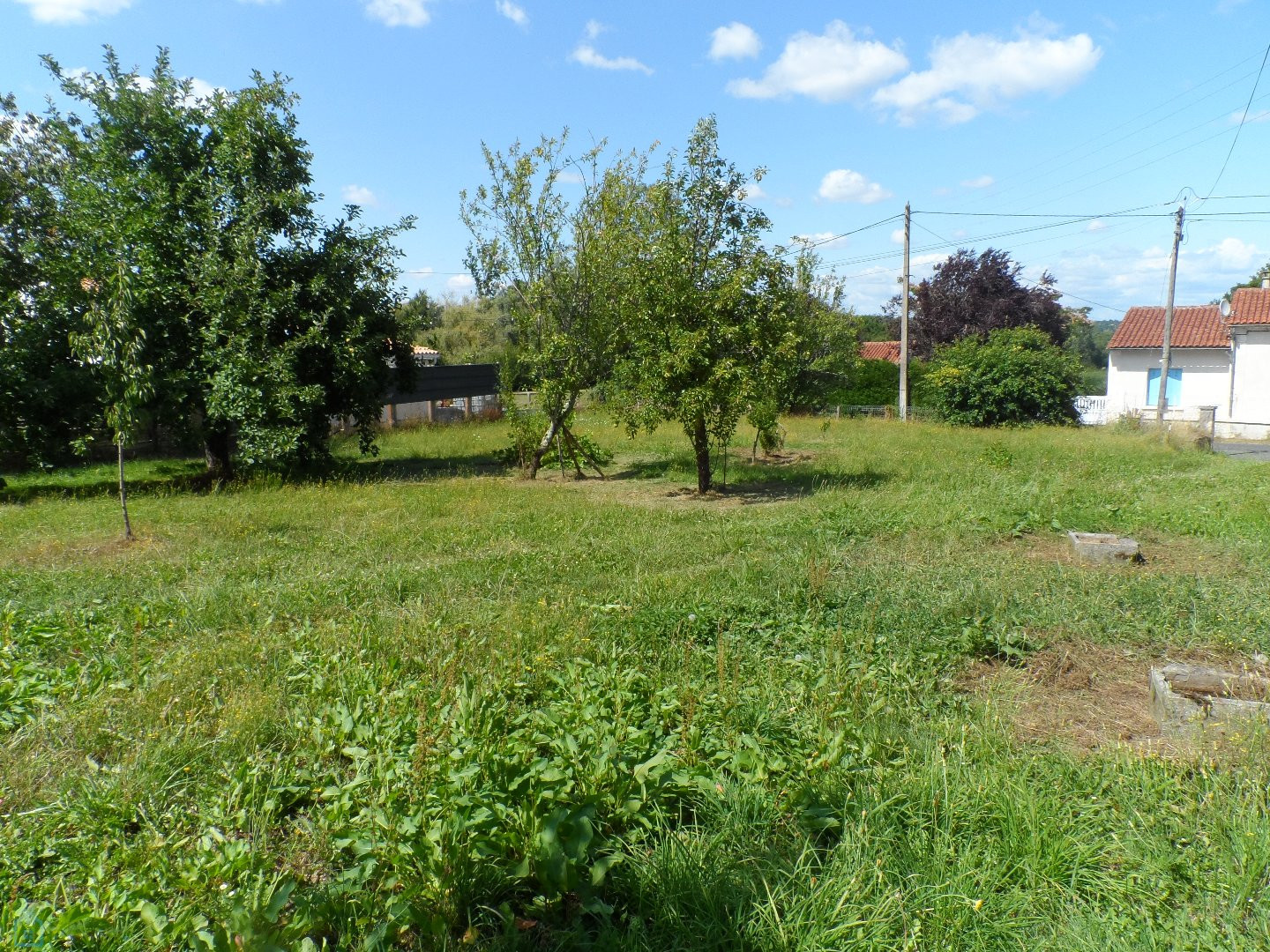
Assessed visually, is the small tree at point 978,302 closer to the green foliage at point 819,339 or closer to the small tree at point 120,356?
the green foliage at point 819,339

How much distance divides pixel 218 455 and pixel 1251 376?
32691 millimetres

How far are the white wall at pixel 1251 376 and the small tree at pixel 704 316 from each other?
24.7 metres

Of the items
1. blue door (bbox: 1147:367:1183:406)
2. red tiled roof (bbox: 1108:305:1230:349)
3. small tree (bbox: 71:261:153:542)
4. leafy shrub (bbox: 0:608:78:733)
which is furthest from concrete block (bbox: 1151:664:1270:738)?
blue door (bbox: 1147:367:1183:406)

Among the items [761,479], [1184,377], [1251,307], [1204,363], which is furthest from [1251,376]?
[761,479]

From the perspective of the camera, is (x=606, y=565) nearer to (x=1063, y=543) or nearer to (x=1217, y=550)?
(x=1063, y=543)

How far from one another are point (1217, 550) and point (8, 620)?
1056 cm

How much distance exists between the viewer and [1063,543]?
28.8 ft

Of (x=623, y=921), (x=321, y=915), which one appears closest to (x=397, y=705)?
(x=321, y=915)

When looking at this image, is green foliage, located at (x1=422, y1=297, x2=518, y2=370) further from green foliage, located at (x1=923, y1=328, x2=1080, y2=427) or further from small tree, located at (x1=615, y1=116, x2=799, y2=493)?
small tree, located at (x1=615, y1=116, x2=799, y2=493)

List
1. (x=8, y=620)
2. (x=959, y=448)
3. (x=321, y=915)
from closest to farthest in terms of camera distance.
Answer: (x=321, y=915) < (x=8, y=620) < (x=959, y=448)

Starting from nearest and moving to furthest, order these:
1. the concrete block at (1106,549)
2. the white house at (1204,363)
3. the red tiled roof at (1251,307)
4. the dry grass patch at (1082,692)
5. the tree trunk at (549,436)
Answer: the dry grass patch at (1082,692) < the concrete block at (1106,549) < the tree trunk at (549,436) < the red tiled roof at (1251,307) < the white house at (1204,363)

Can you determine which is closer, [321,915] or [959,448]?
[321,915]

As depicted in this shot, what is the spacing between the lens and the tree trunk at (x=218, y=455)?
15.8 m

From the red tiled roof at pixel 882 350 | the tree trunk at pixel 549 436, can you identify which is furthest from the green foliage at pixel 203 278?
the red tiled roof at pixel 882 350
